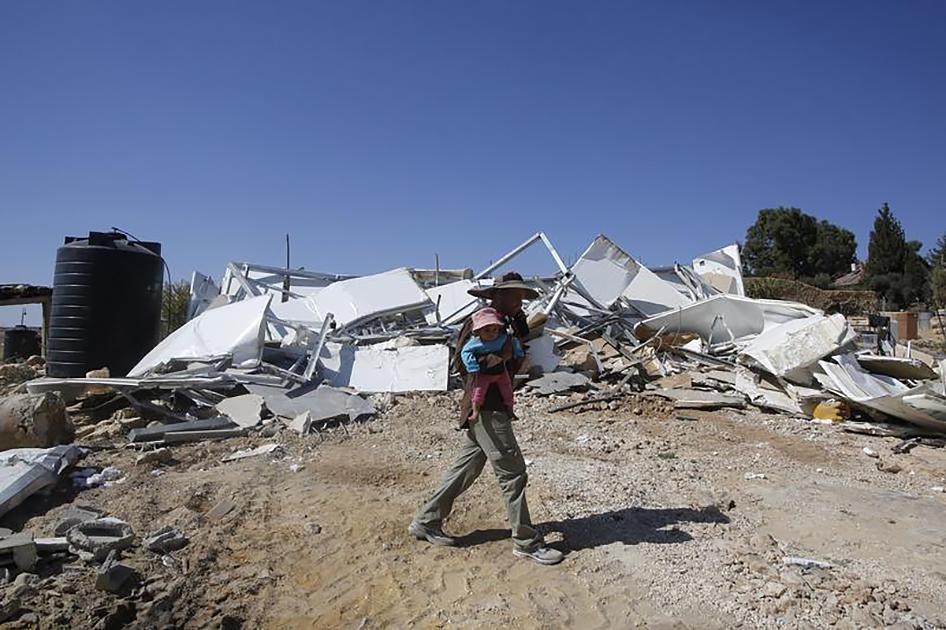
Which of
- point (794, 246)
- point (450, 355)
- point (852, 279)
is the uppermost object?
point (794, 246)

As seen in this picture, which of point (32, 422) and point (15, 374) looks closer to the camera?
point (32, 422)

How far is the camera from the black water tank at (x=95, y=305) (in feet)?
25.1

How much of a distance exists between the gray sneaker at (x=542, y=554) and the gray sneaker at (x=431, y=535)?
0.40 m

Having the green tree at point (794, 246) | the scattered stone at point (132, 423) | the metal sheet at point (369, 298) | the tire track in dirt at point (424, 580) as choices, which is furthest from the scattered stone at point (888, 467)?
the green tree at point (794, 246)

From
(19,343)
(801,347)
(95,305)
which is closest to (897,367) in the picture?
(801,347)

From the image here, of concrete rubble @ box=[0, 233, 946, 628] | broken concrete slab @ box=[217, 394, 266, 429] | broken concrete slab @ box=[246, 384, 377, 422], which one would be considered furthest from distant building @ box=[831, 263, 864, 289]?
broken concrete slab @ box=[217, 394, 266, 429]

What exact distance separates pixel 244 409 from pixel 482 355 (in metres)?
4.14

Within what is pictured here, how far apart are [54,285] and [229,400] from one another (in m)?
2.95

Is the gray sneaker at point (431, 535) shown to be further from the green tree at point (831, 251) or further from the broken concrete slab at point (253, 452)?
the green tree at point (831, 251)

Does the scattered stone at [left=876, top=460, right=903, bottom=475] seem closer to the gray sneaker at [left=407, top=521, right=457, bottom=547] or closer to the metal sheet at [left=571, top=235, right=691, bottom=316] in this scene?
the gray sneaker at [left=407, top=521, right=457, bottom=547]

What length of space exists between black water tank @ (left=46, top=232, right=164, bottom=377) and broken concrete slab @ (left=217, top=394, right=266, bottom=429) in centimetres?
205

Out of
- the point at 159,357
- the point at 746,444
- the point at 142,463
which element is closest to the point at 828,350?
the point at 746,444

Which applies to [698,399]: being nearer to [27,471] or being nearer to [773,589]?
[773,589]

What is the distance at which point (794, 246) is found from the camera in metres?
38.3
